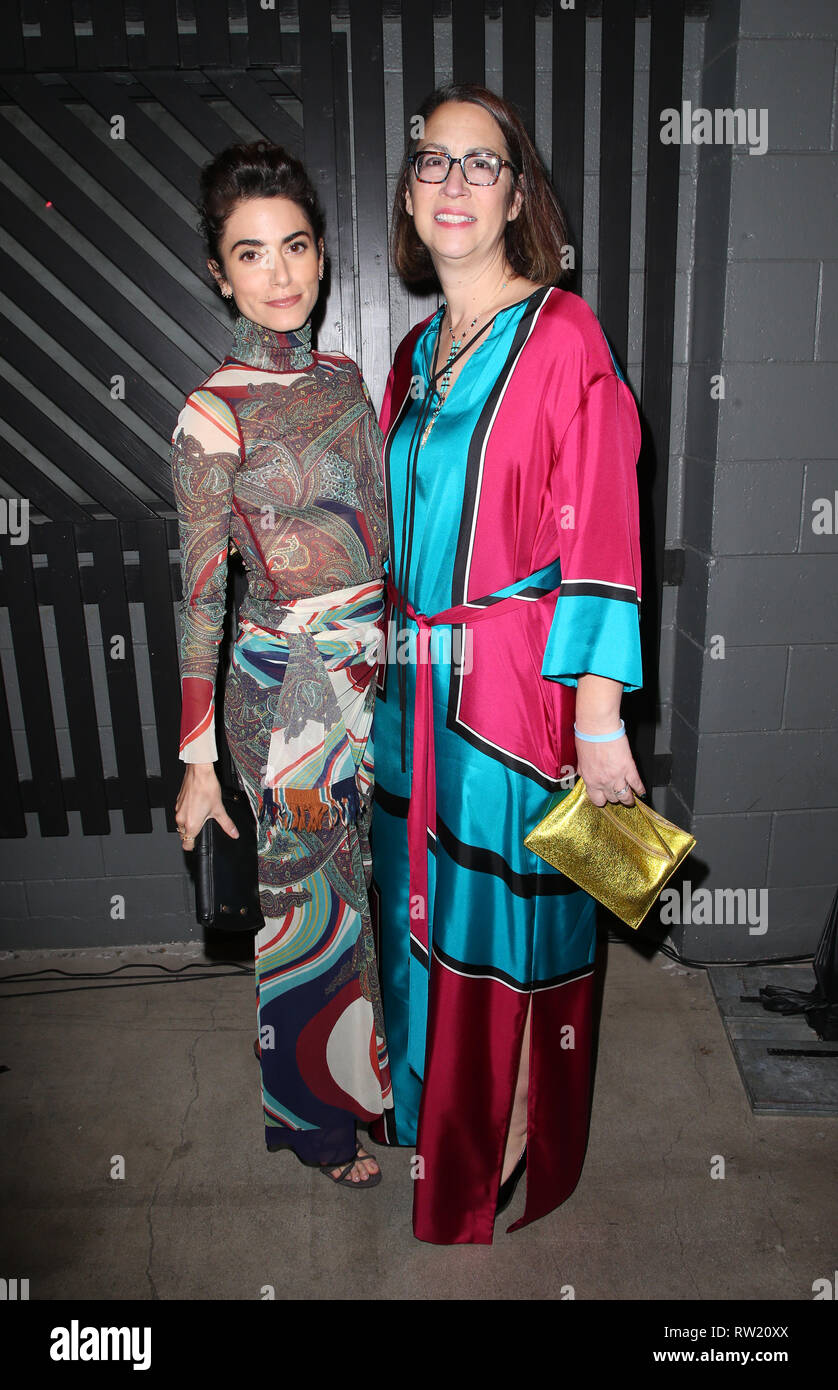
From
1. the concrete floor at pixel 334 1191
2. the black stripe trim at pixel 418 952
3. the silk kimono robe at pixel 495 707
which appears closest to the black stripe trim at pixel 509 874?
the silk kimono robe at pixel 495 707

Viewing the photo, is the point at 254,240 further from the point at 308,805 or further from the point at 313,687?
the point at 308,805

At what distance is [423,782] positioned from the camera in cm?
166

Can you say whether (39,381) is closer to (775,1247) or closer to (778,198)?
(778,198)

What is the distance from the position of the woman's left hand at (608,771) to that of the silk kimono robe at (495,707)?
0.09 m

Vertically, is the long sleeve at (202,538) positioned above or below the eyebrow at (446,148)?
below

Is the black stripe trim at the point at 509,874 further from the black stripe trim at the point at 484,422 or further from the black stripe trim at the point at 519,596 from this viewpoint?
the black stripe trim at the point at 484,422

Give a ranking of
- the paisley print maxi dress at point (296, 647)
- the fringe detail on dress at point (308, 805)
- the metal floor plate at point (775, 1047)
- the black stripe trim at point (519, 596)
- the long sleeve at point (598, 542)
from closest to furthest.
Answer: the long sleeve at point (598, 542) < the black stripe trim at point (519, 596) < the paisley print maxi dress at point (296, 647) < the fringe detail on dress at point (308, 805) < the metal floor plate at point (775, 1047)

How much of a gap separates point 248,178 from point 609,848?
1.24 meters

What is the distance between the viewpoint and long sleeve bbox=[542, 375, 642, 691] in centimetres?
140

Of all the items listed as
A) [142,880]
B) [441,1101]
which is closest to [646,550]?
[441,1101]

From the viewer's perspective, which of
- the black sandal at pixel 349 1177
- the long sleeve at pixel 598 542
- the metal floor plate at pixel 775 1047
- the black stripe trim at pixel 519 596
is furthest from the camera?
the metal floor plate at pixel 775 1047

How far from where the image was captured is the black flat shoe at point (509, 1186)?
181 centimetres

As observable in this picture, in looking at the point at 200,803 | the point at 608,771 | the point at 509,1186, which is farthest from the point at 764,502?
the point at 509,1186
